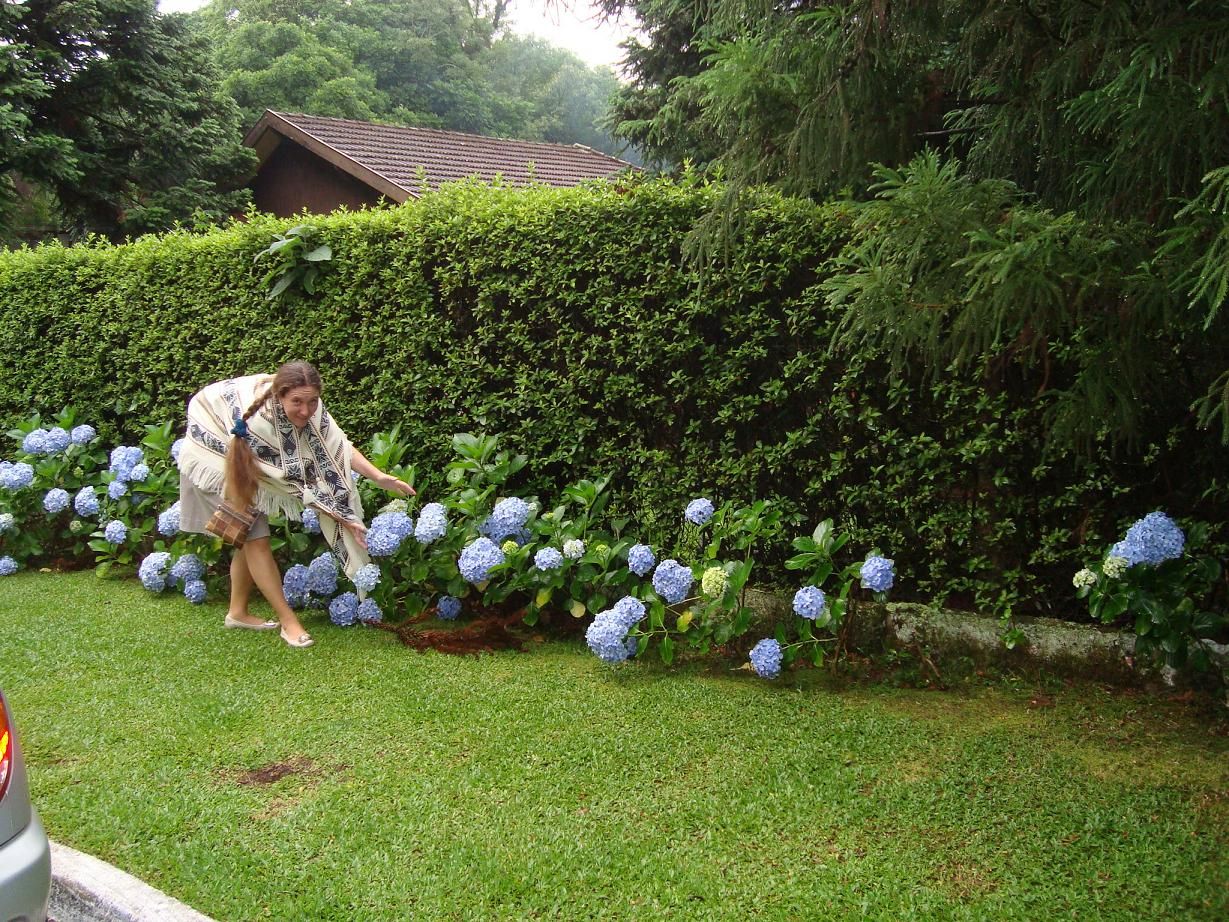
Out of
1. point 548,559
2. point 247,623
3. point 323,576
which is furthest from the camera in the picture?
point 323,576

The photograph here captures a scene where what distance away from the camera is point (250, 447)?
202 inches

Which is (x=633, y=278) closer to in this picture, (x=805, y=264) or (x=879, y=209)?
(x=805, y=264)

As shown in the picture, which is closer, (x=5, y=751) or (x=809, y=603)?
(x=5, y=751)

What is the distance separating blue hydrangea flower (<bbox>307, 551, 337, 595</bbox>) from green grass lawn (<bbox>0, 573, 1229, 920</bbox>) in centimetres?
82

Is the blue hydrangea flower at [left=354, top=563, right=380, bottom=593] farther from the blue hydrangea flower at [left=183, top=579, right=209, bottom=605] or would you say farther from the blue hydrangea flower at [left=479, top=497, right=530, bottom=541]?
the blue hydrangea flower at [left=183, top=579, right=209, bottom=605]

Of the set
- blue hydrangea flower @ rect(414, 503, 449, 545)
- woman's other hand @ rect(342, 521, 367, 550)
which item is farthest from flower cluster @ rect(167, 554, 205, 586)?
blue hydrangea flower @ rect(414, 503, 449, 545)

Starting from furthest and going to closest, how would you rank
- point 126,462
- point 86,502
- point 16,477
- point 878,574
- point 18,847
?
point 16,477
point 86,502
point 126,462
point 878,574
point 18,847

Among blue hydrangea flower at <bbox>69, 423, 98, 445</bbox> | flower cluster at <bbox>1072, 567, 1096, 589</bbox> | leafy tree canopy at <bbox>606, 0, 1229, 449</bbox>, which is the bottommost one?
blue hydrangea flower at <bbox>69, 423, 98, 445</bbox>

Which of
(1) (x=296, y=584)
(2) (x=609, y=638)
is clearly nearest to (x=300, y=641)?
(1) (x=296, y=584)

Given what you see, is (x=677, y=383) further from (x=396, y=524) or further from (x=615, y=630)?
(x=396, y=524)

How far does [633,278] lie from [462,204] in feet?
4.69

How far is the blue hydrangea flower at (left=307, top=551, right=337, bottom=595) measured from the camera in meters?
5.71

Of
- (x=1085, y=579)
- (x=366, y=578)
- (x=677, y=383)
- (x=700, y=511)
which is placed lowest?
(x=366, y=578)

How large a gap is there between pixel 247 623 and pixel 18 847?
338 cm
